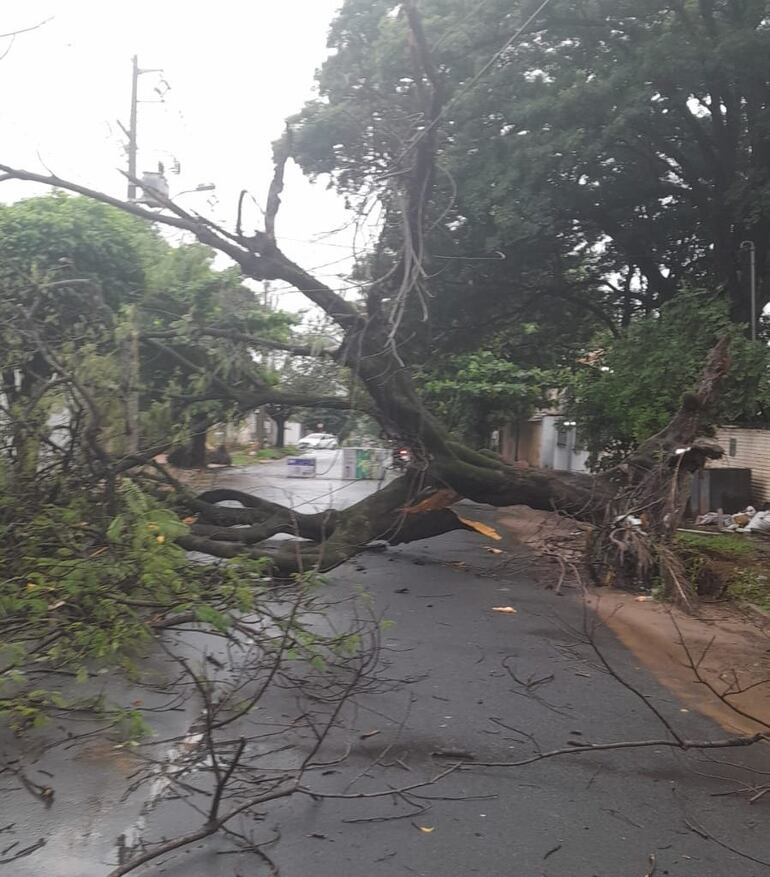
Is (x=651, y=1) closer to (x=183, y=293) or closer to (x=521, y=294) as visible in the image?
(x=521, y=294)

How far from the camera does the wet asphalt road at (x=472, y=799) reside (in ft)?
11.5

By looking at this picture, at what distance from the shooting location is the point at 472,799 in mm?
4094

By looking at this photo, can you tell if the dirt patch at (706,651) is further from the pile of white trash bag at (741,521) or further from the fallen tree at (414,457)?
the pile of white trash bag at (741,521)

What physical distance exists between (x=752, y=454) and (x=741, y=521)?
8.63 feet

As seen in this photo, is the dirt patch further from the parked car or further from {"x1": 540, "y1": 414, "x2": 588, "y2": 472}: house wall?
{"x1": 540, "y1": 414, "x2": 588, "y2": 472}: house wall

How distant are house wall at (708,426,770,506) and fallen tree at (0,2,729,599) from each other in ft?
17.6

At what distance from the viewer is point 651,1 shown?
46.2 feet

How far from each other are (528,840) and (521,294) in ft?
51.8

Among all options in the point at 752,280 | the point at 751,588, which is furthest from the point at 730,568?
the point at 752,280

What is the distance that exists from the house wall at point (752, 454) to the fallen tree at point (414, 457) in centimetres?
536

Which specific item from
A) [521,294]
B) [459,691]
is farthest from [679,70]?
[459,691]

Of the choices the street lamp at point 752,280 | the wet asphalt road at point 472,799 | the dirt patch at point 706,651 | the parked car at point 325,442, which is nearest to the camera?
the wet asphalt road at point 472,799

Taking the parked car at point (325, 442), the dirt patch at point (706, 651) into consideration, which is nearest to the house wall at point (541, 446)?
the parked car at point (325, 442)

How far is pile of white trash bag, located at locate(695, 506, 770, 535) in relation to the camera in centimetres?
1298
